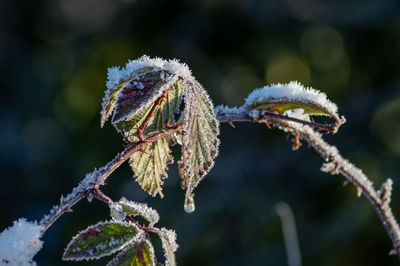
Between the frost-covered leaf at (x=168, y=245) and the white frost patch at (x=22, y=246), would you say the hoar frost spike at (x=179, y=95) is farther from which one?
the white frost patch at (x=22, y=246)

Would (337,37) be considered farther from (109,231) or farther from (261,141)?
(109,231)

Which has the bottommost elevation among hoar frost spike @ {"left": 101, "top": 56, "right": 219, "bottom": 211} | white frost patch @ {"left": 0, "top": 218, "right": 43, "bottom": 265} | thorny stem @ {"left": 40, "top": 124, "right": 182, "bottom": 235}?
white frost patch @ {"left": 0, "top": 218, "right": 43, "bottom": 265}

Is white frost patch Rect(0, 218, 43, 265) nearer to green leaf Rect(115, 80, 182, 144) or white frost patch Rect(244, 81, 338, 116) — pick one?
green leaf Rect(115, 80, 182, 144)

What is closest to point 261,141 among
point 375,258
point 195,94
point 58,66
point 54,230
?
point 375,258

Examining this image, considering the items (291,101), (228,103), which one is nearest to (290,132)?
(291,101)

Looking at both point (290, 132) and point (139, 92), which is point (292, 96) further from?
point (139, 92)

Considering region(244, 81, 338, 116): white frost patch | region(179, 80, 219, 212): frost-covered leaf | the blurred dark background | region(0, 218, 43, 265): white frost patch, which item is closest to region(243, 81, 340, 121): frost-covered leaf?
region(244, 81, 338, 116): white frost patch

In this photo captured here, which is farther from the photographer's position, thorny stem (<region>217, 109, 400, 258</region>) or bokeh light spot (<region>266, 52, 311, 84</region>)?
bokeh light spot (<region>266, 52, 311, 84</region>)
